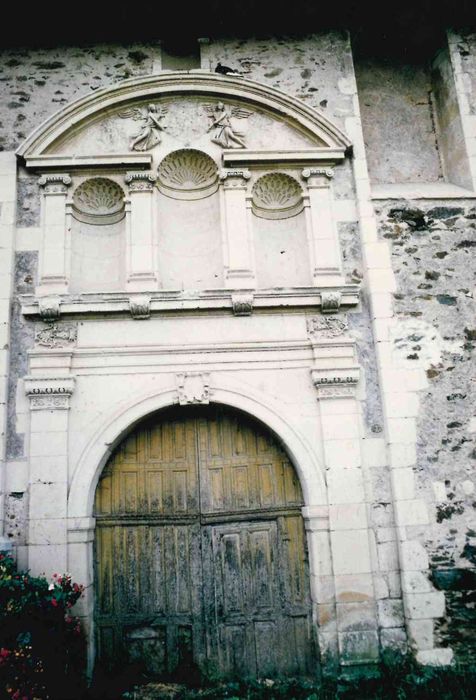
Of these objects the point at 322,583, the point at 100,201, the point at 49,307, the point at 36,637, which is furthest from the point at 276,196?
the point at 36,637

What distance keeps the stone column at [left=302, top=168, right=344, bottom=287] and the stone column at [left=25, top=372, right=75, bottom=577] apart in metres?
2.31

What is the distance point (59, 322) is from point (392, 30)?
4.74 m

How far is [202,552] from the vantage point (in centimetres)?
487

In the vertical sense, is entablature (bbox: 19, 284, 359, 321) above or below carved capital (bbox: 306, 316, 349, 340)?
above

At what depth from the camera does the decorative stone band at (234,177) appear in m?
5.45

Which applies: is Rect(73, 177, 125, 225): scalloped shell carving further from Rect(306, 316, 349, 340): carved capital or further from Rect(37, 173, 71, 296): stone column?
Rect(306, 316, 349, 340): carved capital

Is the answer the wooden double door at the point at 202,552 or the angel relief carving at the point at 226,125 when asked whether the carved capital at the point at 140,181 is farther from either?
the wooden double door at the point at 202,552

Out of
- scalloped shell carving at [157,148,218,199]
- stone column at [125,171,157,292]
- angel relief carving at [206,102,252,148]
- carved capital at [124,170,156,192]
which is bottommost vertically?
stone column at [125,171,157,292]

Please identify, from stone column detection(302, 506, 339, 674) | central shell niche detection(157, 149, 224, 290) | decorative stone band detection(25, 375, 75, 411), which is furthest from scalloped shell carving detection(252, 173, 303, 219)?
stone column detection(302, 506, 339, 674)

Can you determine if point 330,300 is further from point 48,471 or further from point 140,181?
point 48,471

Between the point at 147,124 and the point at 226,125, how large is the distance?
760mm

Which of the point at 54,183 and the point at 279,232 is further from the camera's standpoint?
the point at 279,232

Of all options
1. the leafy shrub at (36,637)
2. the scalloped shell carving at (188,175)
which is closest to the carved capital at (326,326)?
the scalloped shell carving at (188,175)

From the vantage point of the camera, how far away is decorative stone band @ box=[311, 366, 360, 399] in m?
4.91
